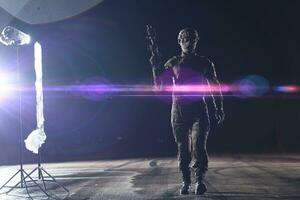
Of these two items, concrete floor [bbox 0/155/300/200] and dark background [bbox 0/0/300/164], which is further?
dark background [bbox 0/0/300/164]

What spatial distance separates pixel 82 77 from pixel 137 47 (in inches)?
88.2

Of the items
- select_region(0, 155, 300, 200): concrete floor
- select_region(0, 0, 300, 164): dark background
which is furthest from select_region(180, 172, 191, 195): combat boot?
select_region(0, 0, 300, 164): dark background

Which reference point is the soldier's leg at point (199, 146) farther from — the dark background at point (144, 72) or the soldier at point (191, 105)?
the dark background at point (144, 72)

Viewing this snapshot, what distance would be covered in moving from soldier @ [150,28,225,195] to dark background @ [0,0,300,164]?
7.91 meters

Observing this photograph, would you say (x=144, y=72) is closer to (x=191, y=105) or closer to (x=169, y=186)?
(x=169, y=186)

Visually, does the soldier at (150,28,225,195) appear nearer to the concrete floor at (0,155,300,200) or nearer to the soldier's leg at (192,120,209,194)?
the soldier's leg at (192,120,209,194)

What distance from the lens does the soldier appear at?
235 inches

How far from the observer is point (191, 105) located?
19.6ft

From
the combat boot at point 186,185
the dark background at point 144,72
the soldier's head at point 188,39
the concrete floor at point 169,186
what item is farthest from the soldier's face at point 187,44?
the dark background at point 144,72

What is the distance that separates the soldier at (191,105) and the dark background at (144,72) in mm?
7906

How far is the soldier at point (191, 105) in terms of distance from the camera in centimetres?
596

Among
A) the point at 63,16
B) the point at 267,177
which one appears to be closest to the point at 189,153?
the point at 267,177

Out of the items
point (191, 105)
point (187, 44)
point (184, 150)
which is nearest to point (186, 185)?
point (184, 150)

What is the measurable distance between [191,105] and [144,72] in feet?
33.0
